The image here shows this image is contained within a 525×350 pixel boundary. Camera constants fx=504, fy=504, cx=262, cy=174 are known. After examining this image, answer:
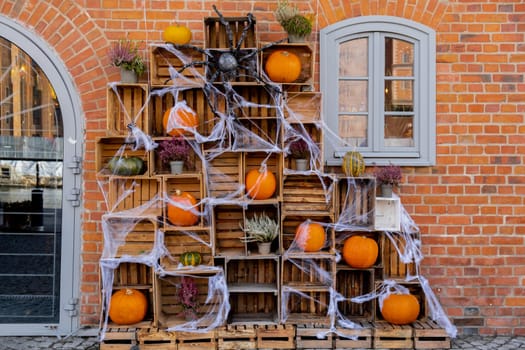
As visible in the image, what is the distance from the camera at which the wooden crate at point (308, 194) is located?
462 centimetres

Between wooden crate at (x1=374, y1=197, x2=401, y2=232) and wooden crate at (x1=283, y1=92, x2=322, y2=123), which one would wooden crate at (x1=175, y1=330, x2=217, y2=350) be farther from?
wooden crate at (x1=283, y1=92, x2=322, y2=123)

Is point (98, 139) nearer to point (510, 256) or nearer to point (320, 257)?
point (320, 257)

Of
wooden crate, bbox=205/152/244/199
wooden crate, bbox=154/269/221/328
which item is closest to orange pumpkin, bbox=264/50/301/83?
wooden crate, bbox=205/152/244/199

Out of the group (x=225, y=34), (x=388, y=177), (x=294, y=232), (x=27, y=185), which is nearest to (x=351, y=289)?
(x=294, y=232)

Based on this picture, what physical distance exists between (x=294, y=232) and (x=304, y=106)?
120 cm

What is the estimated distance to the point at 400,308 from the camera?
4.51m

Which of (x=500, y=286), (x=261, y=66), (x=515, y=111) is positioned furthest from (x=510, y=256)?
(x=261, y=66)

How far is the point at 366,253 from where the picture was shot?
14.9 ft

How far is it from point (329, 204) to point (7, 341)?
128 inches

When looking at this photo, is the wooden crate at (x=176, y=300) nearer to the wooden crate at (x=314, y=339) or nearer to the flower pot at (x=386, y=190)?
the wooden crate at (x=314, y=339)

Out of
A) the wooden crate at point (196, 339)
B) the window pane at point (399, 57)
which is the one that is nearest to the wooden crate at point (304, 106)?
the window pane at point (399, 57)

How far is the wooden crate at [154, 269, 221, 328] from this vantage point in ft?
14.8

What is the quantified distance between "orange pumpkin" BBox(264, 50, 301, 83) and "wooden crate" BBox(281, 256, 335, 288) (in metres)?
1.64

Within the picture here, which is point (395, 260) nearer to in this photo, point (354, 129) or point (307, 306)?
point (307, 306)
